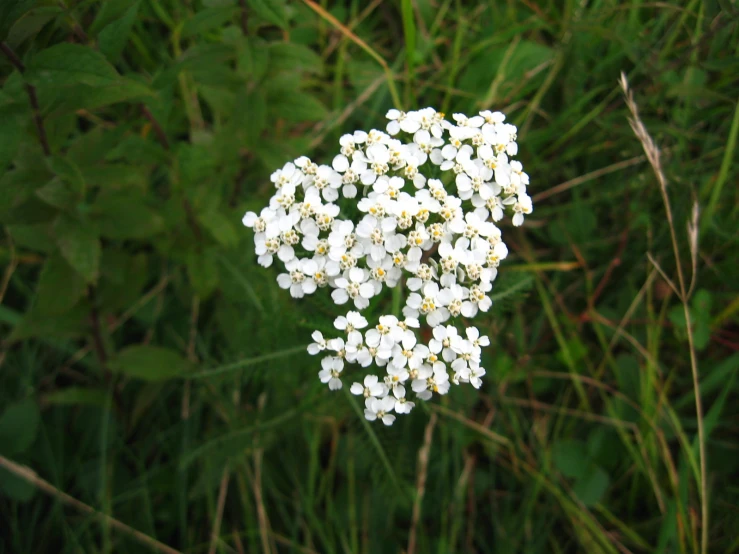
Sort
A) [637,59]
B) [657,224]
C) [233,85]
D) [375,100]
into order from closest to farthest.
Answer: [233,85] < [637,59] < [657,224] < [375,100]

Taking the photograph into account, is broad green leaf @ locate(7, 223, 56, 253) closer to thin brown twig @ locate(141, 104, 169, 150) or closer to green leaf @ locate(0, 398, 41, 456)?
thin brown twig @ locate(141, 104, 169, 150)

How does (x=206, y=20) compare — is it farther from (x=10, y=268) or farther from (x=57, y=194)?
(x=10, y=268)

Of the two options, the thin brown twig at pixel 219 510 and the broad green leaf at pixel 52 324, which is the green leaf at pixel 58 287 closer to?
the broad green leaf at pixel 52 324

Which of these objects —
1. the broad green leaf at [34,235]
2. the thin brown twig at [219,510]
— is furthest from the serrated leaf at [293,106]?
the thin brown twig at [219,510]

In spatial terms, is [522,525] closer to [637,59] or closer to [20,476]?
[637,59]

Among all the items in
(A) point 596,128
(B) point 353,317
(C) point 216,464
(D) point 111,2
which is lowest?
(C) point 216,464

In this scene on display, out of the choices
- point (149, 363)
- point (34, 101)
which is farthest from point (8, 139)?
point (149, 363)

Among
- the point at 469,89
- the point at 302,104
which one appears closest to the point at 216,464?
the point at 302,104
